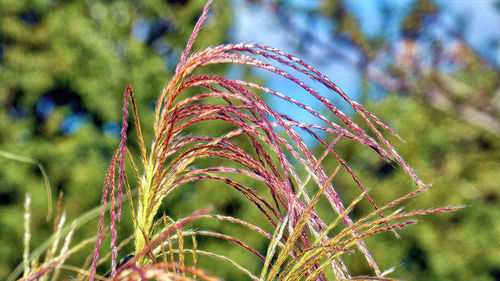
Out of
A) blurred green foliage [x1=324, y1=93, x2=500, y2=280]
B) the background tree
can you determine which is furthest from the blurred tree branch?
blurred green foliage [x1=324, y1=93, x2=500, y2=280]

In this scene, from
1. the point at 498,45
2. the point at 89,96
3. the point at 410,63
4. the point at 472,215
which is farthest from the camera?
the point at 472,215

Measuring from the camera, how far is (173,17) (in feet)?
37.2

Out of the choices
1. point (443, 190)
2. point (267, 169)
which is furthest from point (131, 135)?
point (267, 169)

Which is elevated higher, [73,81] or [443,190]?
[73,81]

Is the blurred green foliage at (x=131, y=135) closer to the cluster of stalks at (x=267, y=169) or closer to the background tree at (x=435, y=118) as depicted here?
the background tree at (x=435, y=118)

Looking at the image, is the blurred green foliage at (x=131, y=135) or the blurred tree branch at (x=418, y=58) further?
the blurred green foliage at (x=131, y=135)

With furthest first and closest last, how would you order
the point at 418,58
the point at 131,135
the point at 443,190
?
the point at 443,190, the point at 131,135, the point at 418,58

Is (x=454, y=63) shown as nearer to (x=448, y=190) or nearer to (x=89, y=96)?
(x=448, y=190)

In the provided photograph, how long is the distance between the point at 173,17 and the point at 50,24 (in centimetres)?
230

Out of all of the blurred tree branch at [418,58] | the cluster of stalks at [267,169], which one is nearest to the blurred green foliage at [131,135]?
the blurred tree branch at [418,58]

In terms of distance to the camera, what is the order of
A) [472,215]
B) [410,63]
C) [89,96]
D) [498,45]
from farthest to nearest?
1. [472,215]
2. [89,96]
3. [498,45]
4. [410,63]

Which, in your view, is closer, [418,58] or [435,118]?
[418,58]

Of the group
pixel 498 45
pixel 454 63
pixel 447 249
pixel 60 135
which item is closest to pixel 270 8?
pixel 454 63

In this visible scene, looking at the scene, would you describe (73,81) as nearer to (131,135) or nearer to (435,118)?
(131,135)
